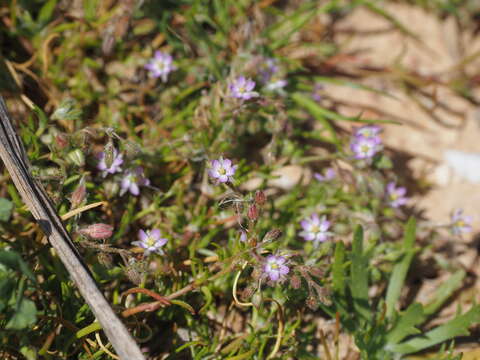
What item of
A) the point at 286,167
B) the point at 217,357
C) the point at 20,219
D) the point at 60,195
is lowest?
the point at 217,357

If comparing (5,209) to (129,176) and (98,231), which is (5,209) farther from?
(129,176)

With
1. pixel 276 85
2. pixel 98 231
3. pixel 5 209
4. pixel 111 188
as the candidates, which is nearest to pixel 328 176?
pixel 276 85

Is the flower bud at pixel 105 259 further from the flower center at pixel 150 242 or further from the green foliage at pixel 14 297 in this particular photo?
the green foliage at pixel 14 297

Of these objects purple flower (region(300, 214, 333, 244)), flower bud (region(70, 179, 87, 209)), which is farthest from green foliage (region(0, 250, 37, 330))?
purple flower (region(300, 214, 333, 244))

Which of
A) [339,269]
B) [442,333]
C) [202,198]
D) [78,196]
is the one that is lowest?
[442,333]

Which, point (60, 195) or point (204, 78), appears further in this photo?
point (204, 78)

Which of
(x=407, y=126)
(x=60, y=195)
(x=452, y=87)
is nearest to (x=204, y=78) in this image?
(x=60, y=195)

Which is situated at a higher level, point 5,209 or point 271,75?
point 5,209

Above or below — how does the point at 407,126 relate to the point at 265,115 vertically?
below

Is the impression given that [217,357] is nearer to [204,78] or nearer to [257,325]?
[257,325]
